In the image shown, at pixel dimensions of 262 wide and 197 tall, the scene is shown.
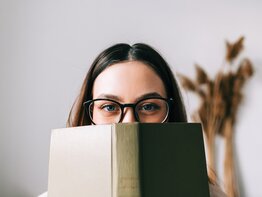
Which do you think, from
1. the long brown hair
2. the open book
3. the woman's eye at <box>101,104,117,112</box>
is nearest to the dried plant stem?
the long brown hair

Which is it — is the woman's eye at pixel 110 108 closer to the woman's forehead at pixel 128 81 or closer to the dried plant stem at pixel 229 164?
the woman's forehead at pixel 128 81

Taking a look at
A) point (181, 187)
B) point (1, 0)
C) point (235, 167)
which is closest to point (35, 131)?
point (1, 0)

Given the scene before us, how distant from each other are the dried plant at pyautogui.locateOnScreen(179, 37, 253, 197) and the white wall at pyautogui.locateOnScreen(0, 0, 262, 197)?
0.05m

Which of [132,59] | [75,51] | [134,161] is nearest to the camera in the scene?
[134,161]

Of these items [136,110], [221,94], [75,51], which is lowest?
[136,110]

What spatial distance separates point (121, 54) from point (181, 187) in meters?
0.49

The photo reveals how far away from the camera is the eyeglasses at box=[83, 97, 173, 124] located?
63 cm

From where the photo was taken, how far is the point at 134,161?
33cm

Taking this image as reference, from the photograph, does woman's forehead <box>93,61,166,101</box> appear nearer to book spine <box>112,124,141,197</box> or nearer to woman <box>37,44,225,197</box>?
woman <box>37,44,225,197</box>

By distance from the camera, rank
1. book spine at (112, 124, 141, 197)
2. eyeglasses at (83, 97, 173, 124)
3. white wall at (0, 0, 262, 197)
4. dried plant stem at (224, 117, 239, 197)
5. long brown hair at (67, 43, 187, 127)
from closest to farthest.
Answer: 1. book spine at (112, 124, 141, 197)
2. eyeglasses at (83, 97, 173, 124)
3. long brown hair at (67, 43, 187, 127)
4. white wall at (0, 0, 262, 197)
5. dried plant stem at (224, 117, 239, 197)

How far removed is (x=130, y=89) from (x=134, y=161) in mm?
322

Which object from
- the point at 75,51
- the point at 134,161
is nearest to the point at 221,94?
the point at 75,51

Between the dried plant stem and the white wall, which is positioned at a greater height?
the white wall

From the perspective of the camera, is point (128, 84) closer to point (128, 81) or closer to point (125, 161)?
point (128, 81)
